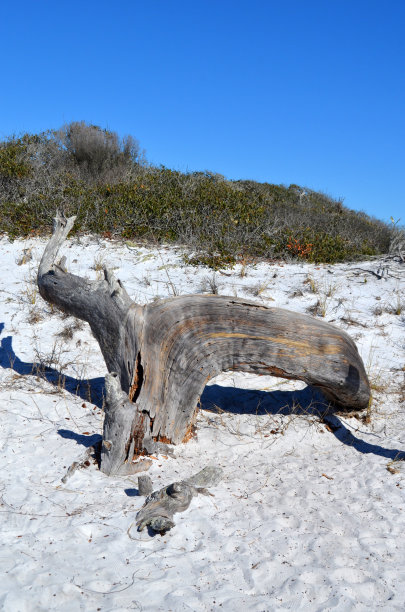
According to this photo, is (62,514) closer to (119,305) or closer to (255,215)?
(119,305)

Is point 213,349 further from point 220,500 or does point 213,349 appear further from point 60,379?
point 60,379

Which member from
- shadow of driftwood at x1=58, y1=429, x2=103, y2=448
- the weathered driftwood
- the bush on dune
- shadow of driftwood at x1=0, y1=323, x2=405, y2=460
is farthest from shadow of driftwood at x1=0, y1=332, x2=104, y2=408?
the bush on dune

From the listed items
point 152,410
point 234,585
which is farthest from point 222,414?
point 234,585

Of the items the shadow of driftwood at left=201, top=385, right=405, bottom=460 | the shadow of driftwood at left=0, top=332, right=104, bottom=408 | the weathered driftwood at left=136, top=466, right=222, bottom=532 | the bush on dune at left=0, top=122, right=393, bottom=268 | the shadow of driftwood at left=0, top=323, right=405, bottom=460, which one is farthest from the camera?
the bush on dune at left=0, top=122, right=393, bottom=268

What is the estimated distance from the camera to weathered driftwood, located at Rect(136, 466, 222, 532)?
11.4 ft

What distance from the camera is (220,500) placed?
13.1ft

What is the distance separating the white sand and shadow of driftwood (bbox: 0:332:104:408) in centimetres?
4

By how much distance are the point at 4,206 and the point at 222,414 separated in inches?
311

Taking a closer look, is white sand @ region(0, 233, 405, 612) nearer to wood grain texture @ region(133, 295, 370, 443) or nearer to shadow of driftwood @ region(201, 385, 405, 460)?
shadow of driftwood @ region(201, 385, 405, 460)

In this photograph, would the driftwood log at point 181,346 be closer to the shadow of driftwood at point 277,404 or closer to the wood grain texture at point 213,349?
the wood grain texture at point 213,349

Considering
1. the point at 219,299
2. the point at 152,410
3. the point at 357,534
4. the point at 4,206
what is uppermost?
the point at 4,206

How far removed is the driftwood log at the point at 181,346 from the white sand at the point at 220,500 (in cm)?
50

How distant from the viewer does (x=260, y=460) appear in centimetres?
480

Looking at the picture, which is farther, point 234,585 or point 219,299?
point 219,299
